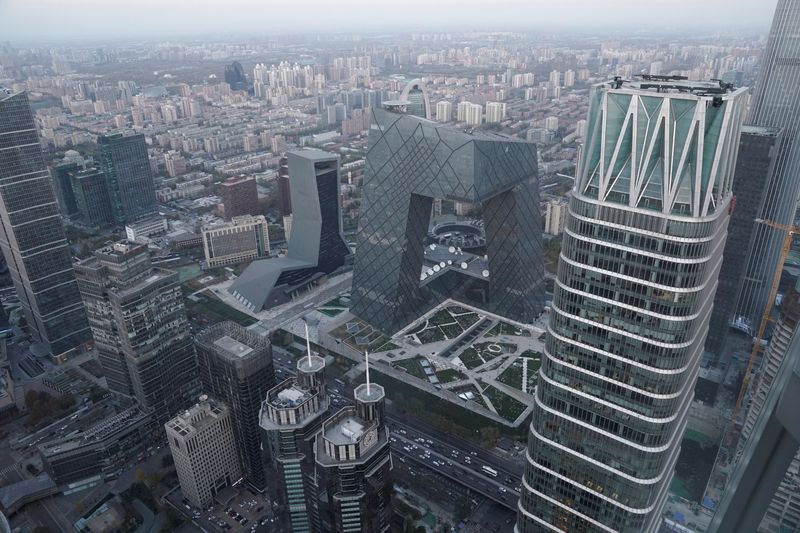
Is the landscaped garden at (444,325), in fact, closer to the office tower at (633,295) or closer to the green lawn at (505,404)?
the green lawn at (505,404)

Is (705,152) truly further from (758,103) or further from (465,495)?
(758,103)

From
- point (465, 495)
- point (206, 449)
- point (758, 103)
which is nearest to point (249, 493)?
point (206, 449)

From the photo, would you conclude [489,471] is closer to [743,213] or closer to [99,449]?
[99,449]

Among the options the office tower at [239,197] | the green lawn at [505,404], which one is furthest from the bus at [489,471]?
the office tower at [239,197]

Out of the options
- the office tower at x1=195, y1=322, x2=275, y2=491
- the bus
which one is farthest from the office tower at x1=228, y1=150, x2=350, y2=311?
the bus

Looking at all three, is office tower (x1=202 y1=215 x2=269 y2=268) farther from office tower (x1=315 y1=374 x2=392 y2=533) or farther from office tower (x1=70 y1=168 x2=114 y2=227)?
office tower (x1=315 y1=374 x2=392 y2=533)

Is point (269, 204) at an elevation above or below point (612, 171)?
below

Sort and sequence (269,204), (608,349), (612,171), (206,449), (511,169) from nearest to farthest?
(612,171), (608,349), (206,449), (511,169), (269,204)
